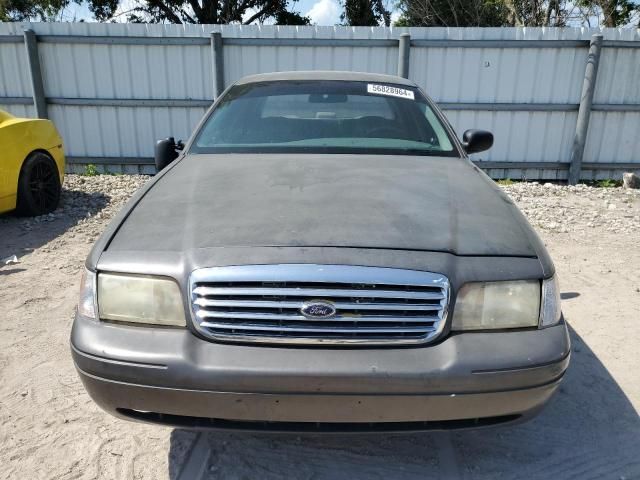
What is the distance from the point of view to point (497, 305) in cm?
177

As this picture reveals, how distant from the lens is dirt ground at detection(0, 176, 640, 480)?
2.10m

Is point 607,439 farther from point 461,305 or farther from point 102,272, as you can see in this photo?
point 102,272

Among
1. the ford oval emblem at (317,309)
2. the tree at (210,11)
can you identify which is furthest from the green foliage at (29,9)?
the ford oval emblem at (317,309)

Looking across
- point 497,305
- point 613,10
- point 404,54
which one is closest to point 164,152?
point 497,305

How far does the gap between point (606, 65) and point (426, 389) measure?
796 cm

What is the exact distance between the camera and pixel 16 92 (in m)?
8.03

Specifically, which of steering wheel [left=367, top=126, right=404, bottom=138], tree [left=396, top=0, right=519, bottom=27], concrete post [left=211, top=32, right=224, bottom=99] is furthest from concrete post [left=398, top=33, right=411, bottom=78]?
tree [left=396, top=0, right=519, bottom=27]

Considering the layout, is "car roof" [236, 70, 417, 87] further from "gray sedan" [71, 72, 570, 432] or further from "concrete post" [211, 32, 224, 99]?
"concrete post" [211, 32, 224, 99]

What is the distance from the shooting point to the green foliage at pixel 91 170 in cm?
809

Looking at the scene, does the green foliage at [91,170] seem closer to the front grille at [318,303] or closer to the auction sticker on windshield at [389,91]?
the auction sticker on windshield at [389,91]

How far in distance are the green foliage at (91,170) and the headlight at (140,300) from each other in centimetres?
689

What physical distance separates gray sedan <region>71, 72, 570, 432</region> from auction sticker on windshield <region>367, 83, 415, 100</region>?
1661 millimetres

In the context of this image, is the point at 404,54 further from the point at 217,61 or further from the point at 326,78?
the point at 326,78

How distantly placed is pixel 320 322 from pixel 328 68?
6771 mm
